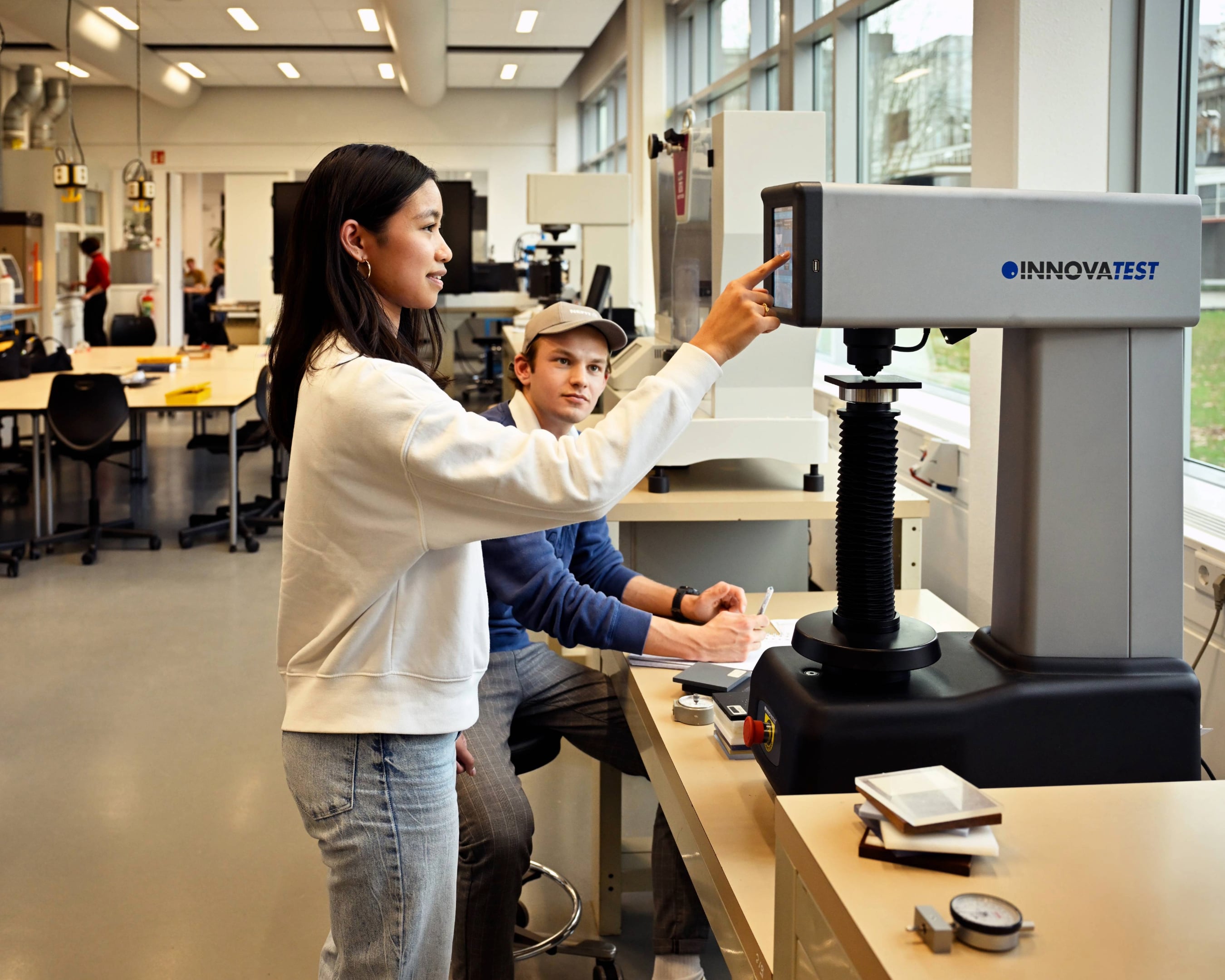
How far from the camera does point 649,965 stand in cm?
211

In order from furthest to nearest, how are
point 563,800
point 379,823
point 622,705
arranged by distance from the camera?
point 563,800
point 622,705
point 379,823

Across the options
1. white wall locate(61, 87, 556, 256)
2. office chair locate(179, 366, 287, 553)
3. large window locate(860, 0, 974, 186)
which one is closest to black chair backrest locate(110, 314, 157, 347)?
office chair locate(179, 366, 287, 553)

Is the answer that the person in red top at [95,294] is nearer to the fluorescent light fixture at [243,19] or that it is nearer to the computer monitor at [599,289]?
the fluorescent light fixture at [243,19]

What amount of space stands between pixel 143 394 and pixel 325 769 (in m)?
4.85

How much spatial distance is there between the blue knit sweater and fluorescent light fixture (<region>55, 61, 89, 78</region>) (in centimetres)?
1069

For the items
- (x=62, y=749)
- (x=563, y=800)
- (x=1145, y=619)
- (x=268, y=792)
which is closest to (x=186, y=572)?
(x=62, y=749)

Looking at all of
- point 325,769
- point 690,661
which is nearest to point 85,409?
point 690,661

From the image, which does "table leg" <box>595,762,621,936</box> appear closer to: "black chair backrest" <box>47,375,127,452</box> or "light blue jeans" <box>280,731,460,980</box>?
"light blue jeans" <box>280,731,460,980</box>

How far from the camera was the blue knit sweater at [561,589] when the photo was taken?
5.57 ft

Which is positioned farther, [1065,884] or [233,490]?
[233,490]

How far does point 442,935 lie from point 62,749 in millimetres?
2250

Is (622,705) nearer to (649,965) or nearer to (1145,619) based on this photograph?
(649,965)

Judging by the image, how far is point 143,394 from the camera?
5605 millimetres

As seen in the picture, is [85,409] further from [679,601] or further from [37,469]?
[679,601]
